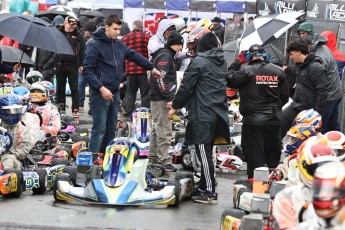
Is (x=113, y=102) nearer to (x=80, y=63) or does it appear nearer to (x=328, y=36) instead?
(x=328, y=36)

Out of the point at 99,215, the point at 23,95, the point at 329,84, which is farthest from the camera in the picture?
the point at 23,95

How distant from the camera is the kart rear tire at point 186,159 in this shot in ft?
44.5

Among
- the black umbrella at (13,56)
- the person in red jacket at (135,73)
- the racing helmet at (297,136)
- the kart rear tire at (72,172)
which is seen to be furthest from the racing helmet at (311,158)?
the black umbrella at (13,56)

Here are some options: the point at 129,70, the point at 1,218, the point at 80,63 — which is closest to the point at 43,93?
the point at 129,70

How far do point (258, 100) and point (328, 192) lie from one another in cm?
552

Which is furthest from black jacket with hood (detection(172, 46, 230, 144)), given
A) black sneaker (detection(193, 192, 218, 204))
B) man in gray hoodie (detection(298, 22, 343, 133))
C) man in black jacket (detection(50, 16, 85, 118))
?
man in black jacket (detection(50, 16, 85, 118))

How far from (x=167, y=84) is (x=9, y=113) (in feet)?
7.21

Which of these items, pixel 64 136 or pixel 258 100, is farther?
pixel 64 136

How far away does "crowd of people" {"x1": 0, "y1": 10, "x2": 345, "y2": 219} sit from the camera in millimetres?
10961

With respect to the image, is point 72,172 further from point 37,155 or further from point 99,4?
point 99,4

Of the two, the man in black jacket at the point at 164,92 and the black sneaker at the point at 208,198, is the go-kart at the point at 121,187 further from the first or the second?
the man in black jacket at the point at 164,92

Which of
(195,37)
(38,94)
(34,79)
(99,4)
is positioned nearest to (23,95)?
(38,94)

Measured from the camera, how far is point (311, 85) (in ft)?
40.8

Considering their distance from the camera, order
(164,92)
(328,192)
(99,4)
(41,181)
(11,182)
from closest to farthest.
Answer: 1. (328,192)
2. (11,182)
3. (41,181)
4. (164,92)
5. (99,4)
